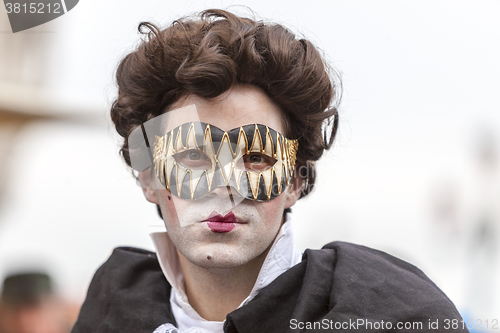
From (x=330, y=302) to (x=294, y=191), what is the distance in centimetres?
56

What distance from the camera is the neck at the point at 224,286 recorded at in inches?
71.6

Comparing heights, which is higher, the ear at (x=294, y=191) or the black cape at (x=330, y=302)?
the ear at (x=294, y=191)

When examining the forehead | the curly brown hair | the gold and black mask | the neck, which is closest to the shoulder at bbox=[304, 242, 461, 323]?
the neck

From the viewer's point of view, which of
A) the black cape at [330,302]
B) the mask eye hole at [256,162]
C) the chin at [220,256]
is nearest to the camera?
the black cape at [330,302]

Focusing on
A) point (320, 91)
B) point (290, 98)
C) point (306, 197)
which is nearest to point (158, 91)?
point (290, 98)

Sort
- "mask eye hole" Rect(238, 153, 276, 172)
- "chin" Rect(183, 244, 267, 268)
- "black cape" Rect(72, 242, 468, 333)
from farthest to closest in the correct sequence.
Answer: "mask eye hole" Rect(238, 153, 276, 172) < "chin" Rect(183, 244, 267, 268) < "black cape" Rect(72, 242, 468, 333)

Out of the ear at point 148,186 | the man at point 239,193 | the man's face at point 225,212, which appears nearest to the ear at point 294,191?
the man at point 239,193

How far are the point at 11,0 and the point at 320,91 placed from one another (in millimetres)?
1667

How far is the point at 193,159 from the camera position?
1734 mm

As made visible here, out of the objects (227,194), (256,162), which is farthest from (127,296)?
(256,162)

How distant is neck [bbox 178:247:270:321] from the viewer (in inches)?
71.6

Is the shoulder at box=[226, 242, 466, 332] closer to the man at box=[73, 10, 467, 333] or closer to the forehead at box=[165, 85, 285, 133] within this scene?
the man at box=[73, 10, 467, 333]

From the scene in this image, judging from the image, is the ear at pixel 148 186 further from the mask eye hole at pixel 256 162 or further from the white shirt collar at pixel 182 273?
the mask eye hole at pixel 256 162

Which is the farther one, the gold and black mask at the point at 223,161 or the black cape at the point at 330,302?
the gold and black mask at the point at 223,161
